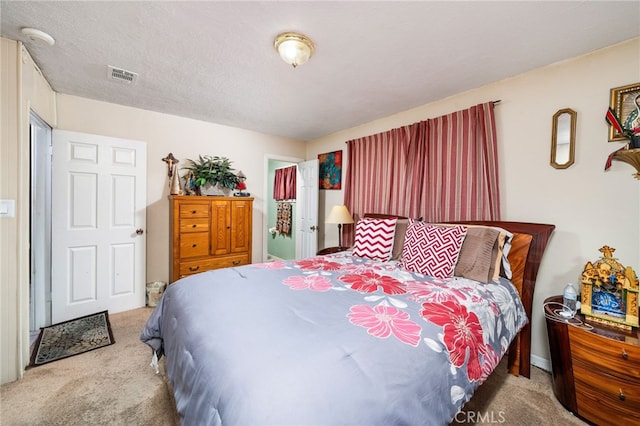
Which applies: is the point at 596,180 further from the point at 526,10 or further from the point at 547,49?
the point at 526,10

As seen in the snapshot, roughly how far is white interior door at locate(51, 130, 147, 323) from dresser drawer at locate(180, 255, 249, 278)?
56 centimetres

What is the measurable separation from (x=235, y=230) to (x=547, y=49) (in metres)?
3.50

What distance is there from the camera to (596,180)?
182 centimetres

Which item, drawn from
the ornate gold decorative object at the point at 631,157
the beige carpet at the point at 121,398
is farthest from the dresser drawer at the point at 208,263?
the ornate gold decorative object at the point at 631,157

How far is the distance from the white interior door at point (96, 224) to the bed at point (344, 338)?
167 cm

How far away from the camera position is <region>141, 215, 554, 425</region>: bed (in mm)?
767

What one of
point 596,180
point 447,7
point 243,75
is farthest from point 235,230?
point 596,180

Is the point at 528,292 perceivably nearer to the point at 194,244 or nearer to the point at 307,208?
the point at 307,208

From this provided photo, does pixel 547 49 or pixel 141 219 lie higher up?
pixel 547 49

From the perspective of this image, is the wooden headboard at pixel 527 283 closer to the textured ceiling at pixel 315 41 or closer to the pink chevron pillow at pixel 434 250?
the pink chevron pillow at pixel 434 250

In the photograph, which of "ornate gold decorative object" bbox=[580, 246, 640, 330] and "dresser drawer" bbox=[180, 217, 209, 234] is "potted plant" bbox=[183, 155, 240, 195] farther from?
"ornate gold decorative object" bbox=[580, 246, 640, 330]

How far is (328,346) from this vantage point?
0.93 m

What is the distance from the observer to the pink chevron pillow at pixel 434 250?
6.22 ft

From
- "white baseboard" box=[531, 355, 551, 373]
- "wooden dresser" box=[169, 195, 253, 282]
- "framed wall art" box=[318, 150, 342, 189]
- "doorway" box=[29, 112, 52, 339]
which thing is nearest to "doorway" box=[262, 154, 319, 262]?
"framed wall art" box=[318, 150, 342, 189]
